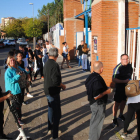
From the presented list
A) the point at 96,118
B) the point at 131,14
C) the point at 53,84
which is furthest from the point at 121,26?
the point at 96,118

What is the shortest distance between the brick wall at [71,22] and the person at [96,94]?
12091 millimetres

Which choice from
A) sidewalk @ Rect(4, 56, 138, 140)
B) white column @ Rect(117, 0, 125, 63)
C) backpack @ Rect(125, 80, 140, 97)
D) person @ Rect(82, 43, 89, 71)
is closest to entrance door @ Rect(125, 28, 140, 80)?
white column @ Rect(117, 0, 125, 63)

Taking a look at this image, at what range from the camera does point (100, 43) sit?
6.74 m

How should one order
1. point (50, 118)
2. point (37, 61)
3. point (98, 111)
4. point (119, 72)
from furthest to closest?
point (37, 61)
point (119, 72)
point (50, 118)
point (98, 111)

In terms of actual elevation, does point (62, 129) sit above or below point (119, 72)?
below

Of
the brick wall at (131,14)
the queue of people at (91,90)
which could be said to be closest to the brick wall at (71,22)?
the brick wall at (131,14)

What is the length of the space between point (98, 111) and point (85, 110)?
212 centimetres

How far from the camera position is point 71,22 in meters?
15.4

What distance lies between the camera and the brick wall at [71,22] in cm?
1520

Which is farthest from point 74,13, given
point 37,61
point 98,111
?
point 98,111

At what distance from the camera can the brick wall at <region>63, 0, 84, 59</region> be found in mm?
15203

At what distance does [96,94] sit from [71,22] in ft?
41.4

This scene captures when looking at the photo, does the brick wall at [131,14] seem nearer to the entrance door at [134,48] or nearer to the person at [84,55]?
the entrance door at [134,48]

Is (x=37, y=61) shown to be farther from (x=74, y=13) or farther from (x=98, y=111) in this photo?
(x=74, y=13)
